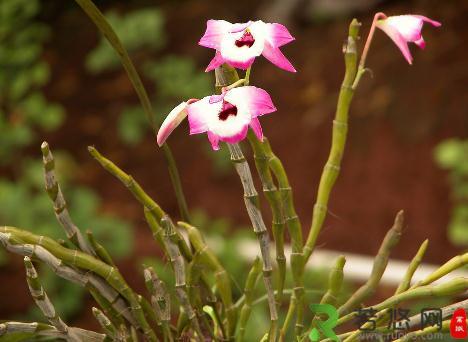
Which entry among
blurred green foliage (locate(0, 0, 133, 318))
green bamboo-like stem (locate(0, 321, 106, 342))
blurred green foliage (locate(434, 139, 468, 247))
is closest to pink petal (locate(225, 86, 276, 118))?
green bamboo-like stem (locate(0, 321, 106, 342))

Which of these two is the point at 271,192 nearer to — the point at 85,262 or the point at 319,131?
the point at 85,262

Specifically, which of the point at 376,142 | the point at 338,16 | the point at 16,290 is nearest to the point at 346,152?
the point at 376,142

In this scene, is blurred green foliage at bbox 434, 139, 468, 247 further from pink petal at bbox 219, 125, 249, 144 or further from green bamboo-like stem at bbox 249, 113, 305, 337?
pink petal at bbox 219, 125, 249, 144

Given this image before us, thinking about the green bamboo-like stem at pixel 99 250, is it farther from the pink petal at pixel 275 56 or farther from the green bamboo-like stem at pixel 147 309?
the pink petal at pixel 275 56

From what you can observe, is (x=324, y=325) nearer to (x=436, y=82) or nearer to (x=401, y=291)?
(x=401, y=291)

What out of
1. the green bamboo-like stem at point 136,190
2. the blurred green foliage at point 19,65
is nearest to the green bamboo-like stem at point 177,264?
the green bamboo-like stem at point 136,190

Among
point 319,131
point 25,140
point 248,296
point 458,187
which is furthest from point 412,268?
point 319,131
